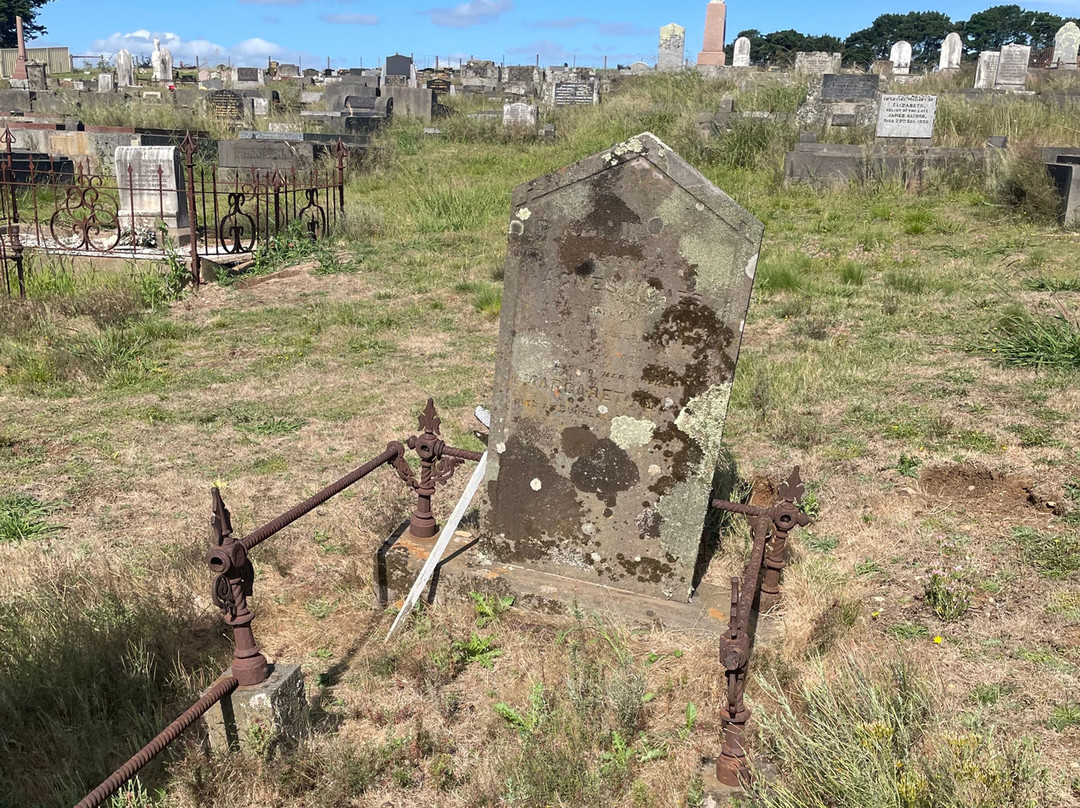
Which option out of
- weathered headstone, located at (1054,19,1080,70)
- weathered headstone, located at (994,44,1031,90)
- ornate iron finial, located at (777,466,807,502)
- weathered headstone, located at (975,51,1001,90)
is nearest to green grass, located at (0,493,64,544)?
ornate iron finial, located at (777,466,807,502)

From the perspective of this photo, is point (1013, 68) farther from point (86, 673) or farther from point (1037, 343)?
point (86, 673)

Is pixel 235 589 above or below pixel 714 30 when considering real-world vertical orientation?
below

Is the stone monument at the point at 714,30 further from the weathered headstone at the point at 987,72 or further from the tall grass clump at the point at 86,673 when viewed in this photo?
the tall grass clump at the point at 86,673

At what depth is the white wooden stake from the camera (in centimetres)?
370

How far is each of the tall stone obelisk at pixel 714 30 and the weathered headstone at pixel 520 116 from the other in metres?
16.4

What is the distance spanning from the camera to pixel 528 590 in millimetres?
3795

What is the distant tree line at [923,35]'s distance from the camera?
6838 cm

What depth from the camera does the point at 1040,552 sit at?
397 centimetres

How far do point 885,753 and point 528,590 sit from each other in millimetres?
1741

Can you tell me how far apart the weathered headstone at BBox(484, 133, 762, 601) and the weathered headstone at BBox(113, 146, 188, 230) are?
9377 mm

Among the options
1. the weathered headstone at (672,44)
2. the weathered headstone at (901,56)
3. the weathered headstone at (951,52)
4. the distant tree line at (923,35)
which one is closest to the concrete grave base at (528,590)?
the weathered headstone at (672,44)

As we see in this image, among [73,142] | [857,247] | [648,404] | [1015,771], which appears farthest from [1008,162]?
[73,142]

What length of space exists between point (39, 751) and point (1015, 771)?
3.08m

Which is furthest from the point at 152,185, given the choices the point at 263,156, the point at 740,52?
the point at 740,52
